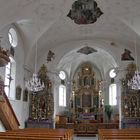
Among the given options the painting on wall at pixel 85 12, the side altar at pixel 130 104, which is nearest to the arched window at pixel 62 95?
the side altar at pixel 130 104

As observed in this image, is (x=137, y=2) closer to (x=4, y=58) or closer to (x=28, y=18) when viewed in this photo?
(x=28, y=18)

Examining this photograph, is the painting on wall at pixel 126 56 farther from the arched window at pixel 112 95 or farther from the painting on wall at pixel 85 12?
the arched window at pixel 112 95

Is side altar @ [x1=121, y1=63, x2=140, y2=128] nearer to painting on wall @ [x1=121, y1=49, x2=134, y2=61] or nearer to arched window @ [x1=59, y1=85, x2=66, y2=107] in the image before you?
painting on wall @ [x1=121, y1=49, x2=134, y2=61]

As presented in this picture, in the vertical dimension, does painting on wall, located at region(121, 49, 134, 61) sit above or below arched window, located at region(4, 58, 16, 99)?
above

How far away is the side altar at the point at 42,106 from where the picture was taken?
1817 centimetres

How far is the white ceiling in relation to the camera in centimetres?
1274

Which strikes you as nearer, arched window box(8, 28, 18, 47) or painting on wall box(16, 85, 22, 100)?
arched window box(8, 28, 18, 47)

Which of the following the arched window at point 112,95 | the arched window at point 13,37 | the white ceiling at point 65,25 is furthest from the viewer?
the arched window at point 112,95

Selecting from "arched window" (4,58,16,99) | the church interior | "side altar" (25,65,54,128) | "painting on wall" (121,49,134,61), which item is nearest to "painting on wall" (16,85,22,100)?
the church interior

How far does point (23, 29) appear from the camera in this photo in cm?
1587

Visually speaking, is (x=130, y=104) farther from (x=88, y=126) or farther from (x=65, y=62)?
(x=65, y=62)

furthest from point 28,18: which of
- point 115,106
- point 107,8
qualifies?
point 115,106

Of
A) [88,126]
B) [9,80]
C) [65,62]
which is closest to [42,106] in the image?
[88,126]

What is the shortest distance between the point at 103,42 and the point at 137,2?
6.66 m
